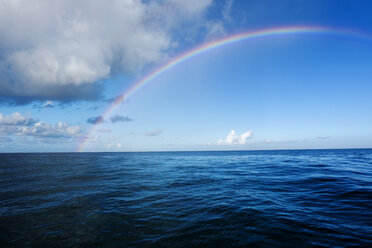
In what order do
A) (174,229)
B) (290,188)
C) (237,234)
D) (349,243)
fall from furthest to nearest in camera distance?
(290,188), (174,229), (237,234), (349,243)

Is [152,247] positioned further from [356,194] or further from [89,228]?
[356,194]

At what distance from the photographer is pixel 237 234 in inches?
254

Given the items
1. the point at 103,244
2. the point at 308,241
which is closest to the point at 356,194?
the point at 308,241

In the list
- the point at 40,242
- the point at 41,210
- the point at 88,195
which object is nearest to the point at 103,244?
the point at 40,242

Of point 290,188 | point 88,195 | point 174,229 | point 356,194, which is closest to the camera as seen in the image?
point 174,229

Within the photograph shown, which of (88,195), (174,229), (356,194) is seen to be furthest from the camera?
(88,195)

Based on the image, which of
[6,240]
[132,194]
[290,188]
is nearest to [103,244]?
[6,240]

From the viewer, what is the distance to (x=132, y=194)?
12.9 metres

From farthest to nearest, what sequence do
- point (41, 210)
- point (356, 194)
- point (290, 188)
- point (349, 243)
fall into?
point (290, 188), point (356, 194), point (41, 210), point (349, 243)

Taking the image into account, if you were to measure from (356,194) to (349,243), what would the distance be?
8.23 meters

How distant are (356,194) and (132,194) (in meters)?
15.3

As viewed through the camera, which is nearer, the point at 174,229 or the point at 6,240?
the point at 6,240

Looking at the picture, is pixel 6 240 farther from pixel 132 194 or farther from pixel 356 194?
pixel 356 194

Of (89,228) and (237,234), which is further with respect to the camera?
(89,228)
